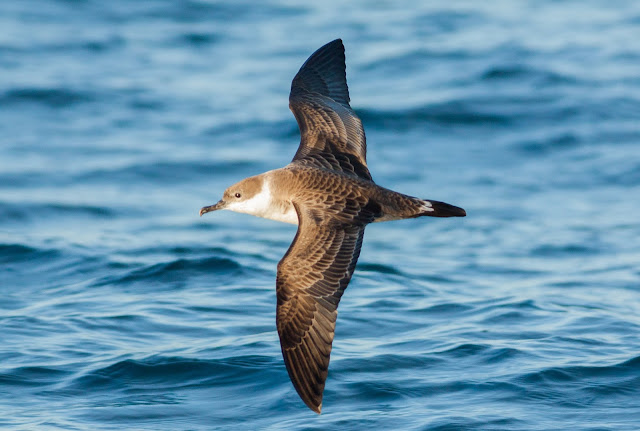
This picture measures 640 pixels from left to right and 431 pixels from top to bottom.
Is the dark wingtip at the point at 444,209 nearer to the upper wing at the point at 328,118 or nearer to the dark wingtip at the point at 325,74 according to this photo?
the upper wing at the point at 328,118

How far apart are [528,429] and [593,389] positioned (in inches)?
32.6

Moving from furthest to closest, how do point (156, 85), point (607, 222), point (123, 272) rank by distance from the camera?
point (156, 85), point (607, 222), point (123, 272)

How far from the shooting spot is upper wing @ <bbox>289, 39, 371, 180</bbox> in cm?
730

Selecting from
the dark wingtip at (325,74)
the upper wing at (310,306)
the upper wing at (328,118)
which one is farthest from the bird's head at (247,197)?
the dark wingtip at (325,74)

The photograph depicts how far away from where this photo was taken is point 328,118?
7.73 m

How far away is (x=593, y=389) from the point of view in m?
6.83

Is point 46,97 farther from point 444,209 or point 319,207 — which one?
point 444,209

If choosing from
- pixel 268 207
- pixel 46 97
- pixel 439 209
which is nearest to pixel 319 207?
pixel 268 207

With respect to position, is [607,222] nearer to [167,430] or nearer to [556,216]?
[556,216]

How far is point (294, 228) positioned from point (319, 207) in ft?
14.5

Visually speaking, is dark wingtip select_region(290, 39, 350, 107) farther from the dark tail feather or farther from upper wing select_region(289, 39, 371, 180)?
the dark tail feather

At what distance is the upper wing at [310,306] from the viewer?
5832mm

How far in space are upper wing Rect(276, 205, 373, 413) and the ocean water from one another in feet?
2.07

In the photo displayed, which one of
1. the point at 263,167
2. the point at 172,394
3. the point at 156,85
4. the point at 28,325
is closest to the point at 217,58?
the point at 156,85
